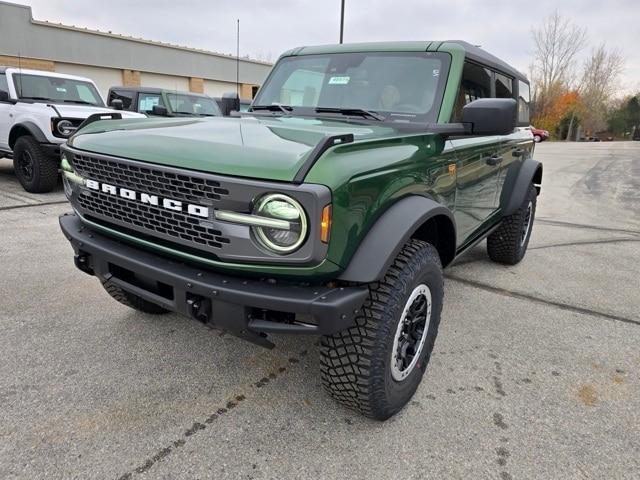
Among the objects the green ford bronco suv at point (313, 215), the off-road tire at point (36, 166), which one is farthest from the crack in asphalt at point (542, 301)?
the off-road tire at point (36, 166)

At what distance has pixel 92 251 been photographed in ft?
7.39

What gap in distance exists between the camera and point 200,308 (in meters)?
1.90

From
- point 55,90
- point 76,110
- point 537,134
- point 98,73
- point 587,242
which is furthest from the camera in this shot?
point 98,73

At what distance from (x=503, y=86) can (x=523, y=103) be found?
3.12 feet

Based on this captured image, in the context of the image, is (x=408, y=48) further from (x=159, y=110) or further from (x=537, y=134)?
(x=537, y=134)

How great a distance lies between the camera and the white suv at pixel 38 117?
670 cm

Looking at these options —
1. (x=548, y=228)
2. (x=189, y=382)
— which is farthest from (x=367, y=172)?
(x=548, y=228)

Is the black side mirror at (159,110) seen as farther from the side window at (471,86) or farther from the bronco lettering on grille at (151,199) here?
the bronco lettering on grille at (151,199)

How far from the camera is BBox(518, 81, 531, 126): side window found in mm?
4472

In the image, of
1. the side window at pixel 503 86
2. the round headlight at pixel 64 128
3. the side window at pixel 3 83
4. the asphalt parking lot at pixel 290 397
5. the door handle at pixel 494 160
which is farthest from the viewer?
the side window at pixel 3 83

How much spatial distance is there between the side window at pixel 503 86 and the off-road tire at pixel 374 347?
218cm

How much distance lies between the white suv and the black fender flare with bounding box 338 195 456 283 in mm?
6113

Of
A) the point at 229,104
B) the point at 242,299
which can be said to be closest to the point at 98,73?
the point at 229,104

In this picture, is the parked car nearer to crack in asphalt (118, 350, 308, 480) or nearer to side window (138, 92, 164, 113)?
side window (138, 92, 164, 113)
